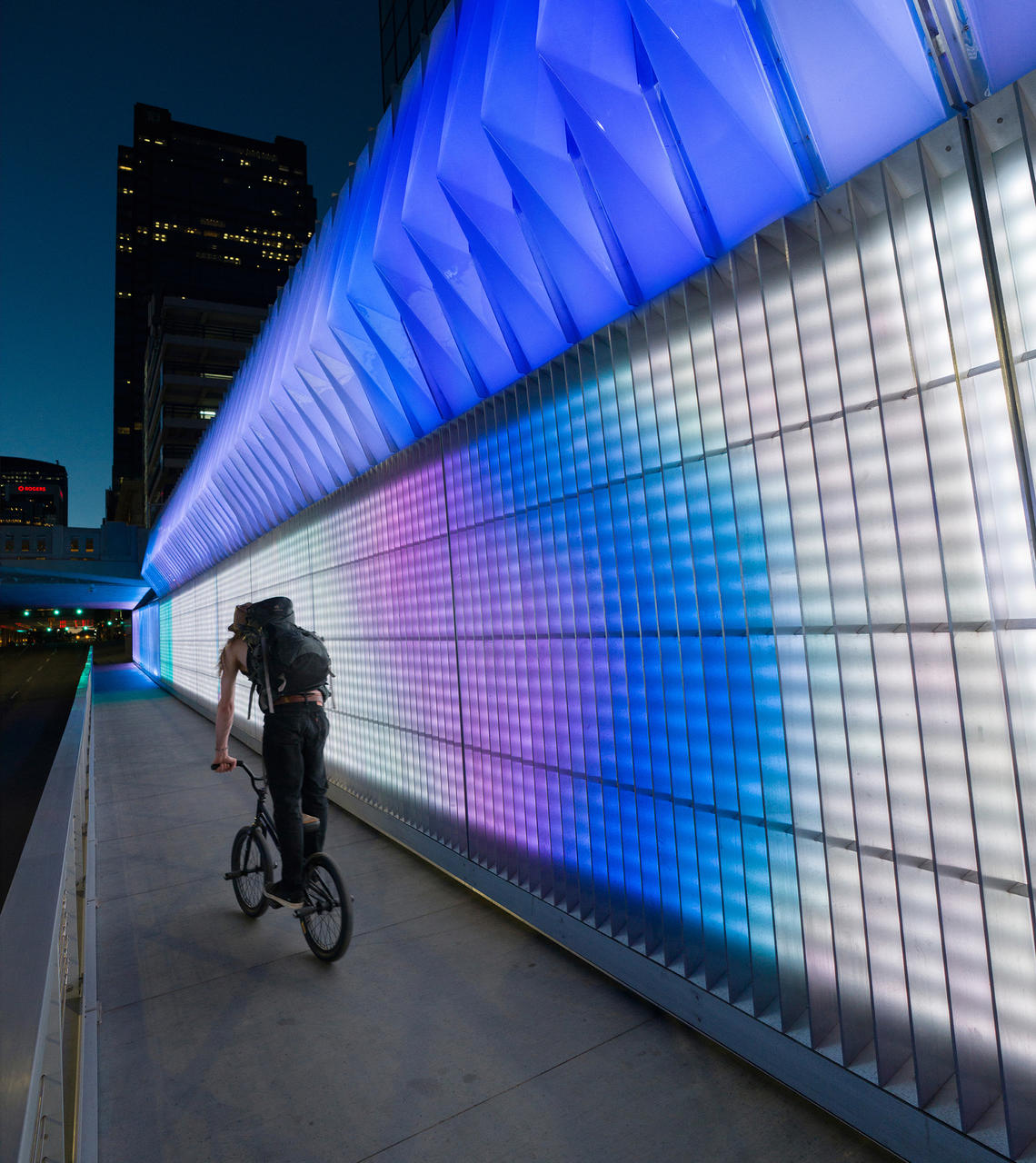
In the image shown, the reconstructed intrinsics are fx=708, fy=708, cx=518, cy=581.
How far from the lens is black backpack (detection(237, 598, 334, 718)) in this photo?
464 centimetres

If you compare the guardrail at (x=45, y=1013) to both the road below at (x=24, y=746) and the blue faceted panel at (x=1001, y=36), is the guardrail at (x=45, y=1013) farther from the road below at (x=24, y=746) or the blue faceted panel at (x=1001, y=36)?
the road below at (x=24, y=746)

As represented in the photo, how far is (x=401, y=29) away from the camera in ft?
31.5

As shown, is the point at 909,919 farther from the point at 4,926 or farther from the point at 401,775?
the point at 401,775

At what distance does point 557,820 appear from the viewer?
4473mm

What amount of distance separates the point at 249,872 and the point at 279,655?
177 centimetres

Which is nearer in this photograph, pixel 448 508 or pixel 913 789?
pixel 913 789

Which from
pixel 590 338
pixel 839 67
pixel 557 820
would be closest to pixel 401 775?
pixel 557 820

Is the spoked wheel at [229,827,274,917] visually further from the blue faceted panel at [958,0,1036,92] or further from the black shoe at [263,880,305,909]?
the blue faceted panel at [958,0,1036,92]

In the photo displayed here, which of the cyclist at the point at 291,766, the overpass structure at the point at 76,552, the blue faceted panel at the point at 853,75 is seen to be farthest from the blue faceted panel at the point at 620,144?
the overpass structure at the point at 76,552

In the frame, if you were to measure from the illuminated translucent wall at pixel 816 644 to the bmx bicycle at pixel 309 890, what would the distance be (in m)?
1.20

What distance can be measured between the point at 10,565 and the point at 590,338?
41.8 metres

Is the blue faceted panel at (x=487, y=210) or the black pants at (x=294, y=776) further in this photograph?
the black pants at (x=294, y=776)

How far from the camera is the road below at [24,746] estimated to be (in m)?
11.6

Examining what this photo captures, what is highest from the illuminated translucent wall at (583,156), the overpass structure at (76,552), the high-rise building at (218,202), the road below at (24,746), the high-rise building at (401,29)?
the high-rise building at (218,202)
